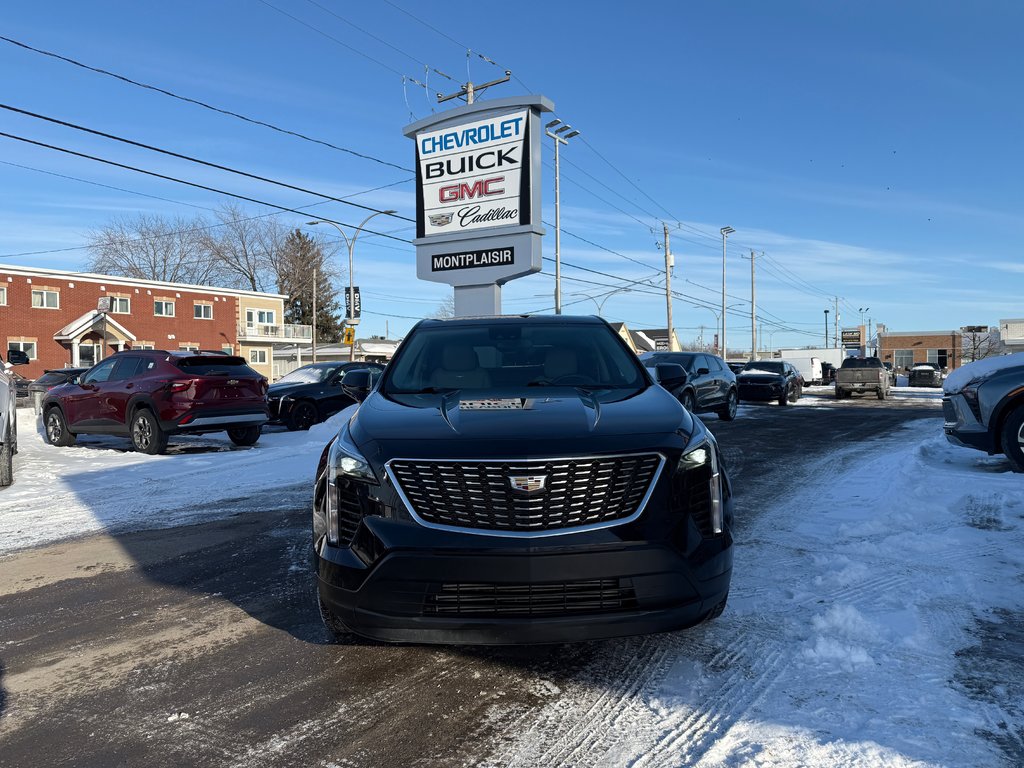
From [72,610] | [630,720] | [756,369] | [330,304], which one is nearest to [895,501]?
[630,720]

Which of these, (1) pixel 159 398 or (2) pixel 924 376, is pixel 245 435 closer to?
(1) pixel 159 398

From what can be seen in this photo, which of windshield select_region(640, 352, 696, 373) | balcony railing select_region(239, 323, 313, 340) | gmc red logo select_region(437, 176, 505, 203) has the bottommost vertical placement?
windshield select_region(640, 352, 696, 373)

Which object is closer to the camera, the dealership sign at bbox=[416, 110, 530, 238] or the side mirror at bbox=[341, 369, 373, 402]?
the side mirror at bbox=[341, 369, 373, 402]

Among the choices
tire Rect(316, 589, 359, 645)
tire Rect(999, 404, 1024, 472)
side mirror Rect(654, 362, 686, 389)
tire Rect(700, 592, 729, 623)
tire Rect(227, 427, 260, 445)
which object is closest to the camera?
tire Rect(700, 592, 729, 623)

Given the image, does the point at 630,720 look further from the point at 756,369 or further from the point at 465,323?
the point at 756,369

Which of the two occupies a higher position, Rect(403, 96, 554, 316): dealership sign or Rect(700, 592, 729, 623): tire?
Rect(403, 96, 554, 316): dealership sign

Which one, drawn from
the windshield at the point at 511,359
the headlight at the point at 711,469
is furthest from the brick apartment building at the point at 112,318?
the headlight at the point at 711,469

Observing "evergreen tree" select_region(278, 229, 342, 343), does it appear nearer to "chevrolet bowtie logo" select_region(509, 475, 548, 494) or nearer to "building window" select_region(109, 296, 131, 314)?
"building window" select_region(109, 296, 131, 314)

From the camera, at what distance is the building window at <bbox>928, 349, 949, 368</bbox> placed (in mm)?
78562

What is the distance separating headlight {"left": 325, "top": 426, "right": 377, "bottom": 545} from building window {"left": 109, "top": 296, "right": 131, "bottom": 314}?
Result: 49.4 meters

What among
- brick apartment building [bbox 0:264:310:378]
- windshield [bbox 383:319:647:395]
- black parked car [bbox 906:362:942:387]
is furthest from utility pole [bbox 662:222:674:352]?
windshield [bbox 383:319:647:395]

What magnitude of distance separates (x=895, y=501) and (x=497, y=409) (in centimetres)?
488

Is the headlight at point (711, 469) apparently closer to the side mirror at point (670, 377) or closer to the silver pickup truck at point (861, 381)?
the side mirror at point (670, 377)

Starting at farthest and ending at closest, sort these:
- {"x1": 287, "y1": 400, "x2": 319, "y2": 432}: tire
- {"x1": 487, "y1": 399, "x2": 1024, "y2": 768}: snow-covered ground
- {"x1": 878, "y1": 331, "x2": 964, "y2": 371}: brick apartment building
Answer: {"x1": 878, "y1": 331, "x2": 964, "y2": 371}: brick apartment building
{"x1": 287, "y1": 400, "x2": 319, "y2": 432}: tire
{"x1": 487, "y1": 399, "x2": 1024, "y2": 768}: snow-covered ground
